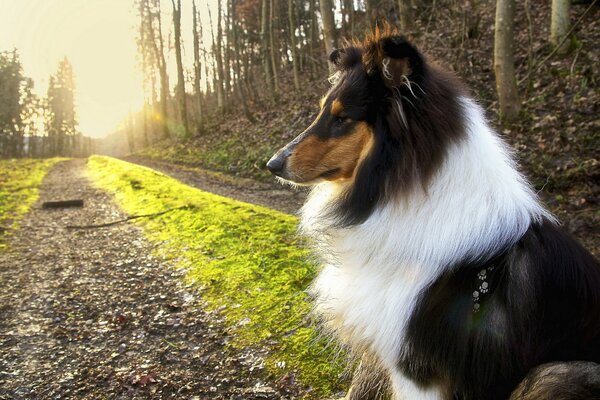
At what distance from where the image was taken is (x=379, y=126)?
2574 millimetres

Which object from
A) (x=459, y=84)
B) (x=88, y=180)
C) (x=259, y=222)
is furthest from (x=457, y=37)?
(x=88, y=180)

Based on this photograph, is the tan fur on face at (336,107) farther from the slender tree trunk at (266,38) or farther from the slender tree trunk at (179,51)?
the slender tree trunk at (179,51)

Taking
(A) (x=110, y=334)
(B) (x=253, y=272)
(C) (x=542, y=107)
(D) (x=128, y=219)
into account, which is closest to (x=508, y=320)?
(B) (x=253, y=272)

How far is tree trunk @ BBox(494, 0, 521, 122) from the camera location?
8.94 metres

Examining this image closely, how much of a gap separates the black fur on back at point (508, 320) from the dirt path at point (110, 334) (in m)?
1.53

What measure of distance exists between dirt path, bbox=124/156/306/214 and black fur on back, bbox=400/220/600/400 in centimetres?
761

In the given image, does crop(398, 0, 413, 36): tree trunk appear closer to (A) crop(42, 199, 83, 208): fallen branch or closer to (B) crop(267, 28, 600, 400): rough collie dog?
(A) crop(42, 199, 83, 208): fallen branch

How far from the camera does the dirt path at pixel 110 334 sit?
3689mm

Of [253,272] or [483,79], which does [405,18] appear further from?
[253,272]

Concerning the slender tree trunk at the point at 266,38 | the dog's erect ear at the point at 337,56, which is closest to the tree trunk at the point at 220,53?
the slender tree trunk at the point at 266,38

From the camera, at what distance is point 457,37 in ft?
41.5

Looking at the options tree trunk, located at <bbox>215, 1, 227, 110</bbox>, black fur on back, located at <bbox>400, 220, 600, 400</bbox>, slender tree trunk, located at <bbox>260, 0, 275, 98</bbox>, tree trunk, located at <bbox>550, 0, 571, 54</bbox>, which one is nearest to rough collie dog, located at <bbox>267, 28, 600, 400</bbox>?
black fur on back, located at <bbox>400, 220, 600, 400</bbox>

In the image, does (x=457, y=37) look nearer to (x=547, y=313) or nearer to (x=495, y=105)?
(x=495, y=105)

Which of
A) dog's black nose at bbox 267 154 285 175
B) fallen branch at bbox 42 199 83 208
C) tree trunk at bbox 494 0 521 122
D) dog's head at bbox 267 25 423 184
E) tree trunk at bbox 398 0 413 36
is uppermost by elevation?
tree trunk at bbox 398 0 413 36
